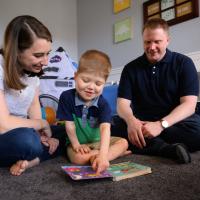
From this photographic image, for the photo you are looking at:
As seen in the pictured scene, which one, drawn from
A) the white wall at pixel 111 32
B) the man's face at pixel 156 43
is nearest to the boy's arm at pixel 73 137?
the man's face at pixel 156 43

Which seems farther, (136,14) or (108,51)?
(108,51)

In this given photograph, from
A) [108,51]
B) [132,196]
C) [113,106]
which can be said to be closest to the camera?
[132,196]

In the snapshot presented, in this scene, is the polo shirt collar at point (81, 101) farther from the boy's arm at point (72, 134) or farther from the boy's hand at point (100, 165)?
the boy's hand at point (100, 165)

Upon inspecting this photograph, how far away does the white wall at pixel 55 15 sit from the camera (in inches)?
101

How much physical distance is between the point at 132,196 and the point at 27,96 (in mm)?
607

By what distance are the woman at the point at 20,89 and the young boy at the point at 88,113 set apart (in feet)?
A: 0.39

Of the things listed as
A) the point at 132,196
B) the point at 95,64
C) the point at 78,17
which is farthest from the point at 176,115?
the point at 78,17

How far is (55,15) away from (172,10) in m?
1.21

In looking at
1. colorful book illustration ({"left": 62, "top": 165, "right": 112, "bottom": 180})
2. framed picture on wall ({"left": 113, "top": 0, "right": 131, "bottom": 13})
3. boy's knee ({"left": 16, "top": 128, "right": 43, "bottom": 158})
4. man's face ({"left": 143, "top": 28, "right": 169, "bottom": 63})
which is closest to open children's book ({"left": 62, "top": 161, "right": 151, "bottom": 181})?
colorful book illustration ({"left": 62, "top": 165, "right": 112, "bottom": 180})

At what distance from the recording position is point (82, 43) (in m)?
2.91

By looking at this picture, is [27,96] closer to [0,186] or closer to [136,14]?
[0,186]

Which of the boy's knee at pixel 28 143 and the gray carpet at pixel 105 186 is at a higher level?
the boy's knee at pixel 28 143

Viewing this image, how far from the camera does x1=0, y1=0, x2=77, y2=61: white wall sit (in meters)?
2.56

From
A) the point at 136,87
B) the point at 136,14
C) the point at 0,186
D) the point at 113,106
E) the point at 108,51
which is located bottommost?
the point at 0,186
